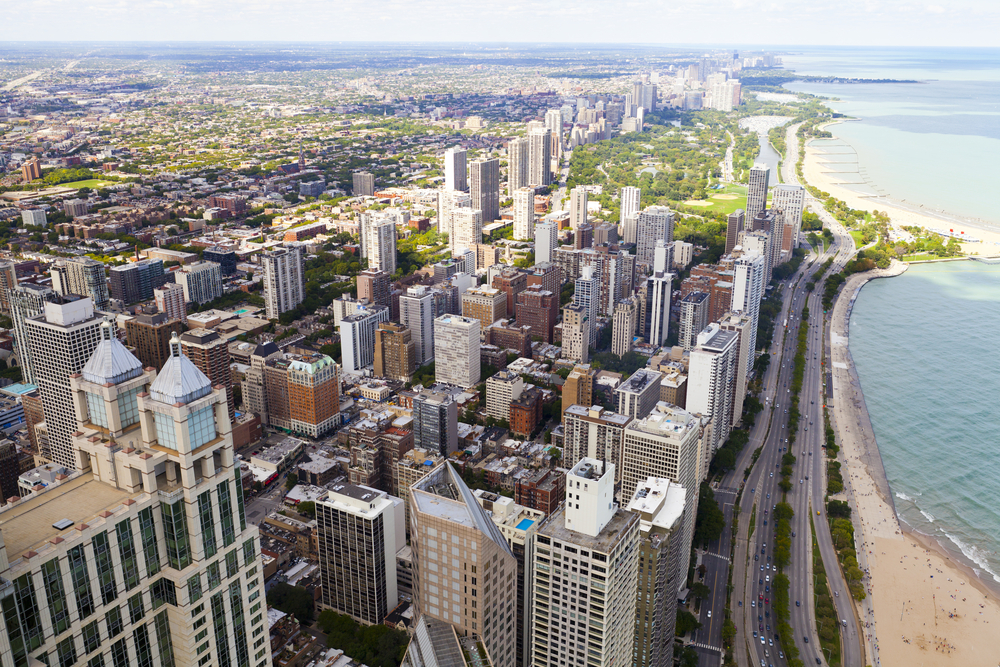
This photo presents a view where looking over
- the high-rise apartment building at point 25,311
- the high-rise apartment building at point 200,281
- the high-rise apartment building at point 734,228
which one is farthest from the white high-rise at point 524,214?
the high-rise apartment building at point 25,311

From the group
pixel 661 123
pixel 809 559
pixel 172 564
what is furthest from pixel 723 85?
pixel 172 564

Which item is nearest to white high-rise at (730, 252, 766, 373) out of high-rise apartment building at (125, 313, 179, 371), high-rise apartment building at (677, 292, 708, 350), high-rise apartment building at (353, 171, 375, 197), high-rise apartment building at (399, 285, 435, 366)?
high-rise apartment building at (677, 292, 708, 350)

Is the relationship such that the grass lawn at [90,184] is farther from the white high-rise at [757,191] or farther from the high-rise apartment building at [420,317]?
the white high-rise at [757,191]

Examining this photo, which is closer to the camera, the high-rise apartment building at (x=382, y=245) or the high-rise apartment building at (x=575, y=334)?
the high-rise apartment building at (x=575, y=334)

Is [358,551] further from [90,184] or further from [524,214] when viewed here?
[90,184]

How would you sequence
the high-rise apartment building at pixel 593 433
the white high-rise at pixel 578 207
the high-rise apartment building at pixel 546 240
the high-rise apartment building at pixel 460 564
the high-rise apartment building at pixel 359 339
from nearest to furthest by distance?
the high-rise apartment building at pixel 460 564 → the high-rise apartment building at pixel 593 433 → the high-rise apartment building at pixel 359 339 → the high-rise apartment building at pixel 546 240 → the white high-rise at pixel 578 207

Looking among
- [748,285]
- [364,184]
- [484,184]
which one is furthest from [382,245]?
[364,184]
